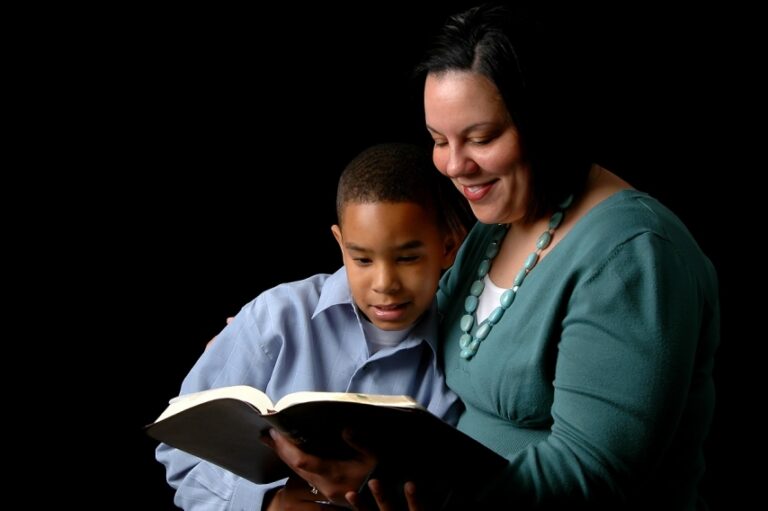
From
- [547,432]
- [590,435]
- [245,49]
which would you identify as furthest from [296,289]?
[245,49]

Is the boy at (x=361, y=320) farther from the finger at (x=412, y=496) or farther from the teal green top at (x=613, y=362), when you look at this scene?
the finger at (x=412, y=496)

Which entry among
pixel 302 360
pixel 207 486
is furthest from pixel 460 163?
pixel 207 486

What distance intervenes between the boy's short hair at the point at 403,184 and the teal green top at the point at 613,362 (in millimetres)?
363

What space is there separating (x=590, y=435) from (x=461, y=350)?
44 centimetres

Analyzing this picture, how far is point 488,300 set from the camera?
230 centimetres

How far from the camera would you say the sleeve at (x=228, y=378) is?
2.43 m

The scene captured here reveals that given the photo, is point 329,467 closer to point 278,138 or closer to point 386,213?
point 386,213

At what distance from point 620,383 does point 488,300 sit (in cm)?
45

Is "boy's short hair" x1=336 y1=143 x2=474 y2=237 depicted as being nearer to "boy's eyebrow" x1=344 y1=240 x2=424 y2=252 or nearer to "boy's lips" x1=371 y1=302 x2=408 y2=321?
"boy's eyebrow" x1=344 y1=240 x2=424 y2=252

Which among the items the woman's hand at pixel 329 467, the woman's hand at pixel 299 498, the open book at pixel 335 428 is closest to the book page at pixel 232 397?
the open book at pixel 335 428

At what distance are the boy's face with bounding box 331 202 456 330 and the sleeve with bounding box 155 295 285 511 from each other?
0.24m

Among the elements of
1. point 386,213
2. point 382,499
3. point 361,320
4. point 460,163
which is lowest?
point 382,499

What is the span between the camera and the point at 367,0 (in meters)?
3.24

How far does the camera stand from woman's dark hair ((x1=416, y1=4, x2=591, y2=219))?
6.70ft
